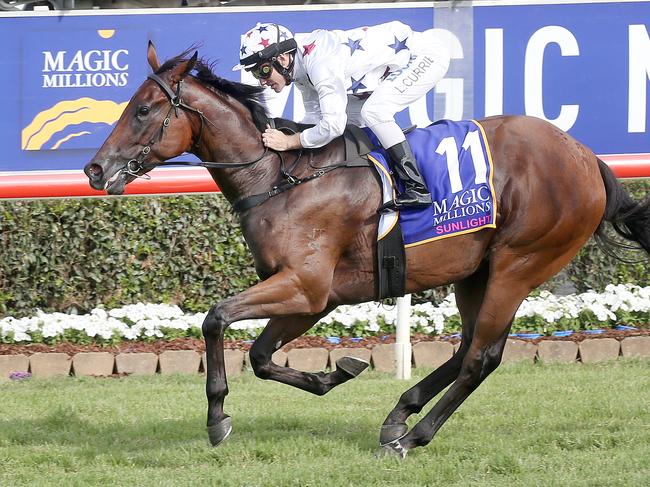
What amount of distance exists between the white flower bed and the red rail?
40.4 inches

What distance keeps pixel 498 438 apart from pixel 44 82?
445 centimetres

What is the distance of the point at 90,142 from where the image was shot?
25.3 feet

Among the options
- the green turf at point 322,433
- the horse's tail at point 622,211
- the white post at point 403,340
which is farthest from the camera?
the white post at point 403,340

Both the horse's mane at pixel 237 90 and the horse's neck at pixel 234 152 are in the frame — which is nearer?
the horse's neck at pixel 234 152

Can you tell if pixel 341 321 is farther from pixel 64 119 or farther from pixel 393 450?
pixel 393 450

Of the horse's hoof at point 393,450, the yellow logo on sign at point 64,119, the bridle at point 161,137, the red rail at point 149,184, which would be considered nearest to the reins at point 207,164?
the bridle at point 161,137

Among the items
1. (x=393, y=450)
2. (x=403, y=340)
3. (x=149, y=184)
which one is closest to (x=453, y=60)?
(x=403, y=340)

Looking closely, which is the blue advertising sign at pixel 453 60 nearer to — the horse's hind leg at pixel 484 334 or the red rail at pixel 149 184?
the red rail at pixel 149 184

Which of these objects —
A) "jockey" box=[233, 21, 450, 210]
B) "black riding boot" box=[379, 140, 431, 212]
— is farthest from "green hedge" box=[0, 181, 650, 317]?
"black riding boot" box=[379, 140, 431, 212]

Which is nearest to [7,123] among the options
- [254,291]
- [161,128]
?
[161,128]

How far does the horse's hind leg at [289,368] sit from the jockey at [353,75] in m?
0.82

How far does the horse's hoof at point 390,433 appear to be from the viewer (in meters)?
5.15

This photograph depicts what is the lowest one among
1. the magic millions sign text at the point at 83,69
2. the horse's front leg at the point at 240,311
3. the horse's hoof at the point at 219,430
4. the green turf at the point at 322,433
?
the green turf at the point at 322,433

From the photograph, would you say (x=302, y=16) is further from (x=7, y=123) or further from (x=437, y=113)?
(x=7, y=123)
